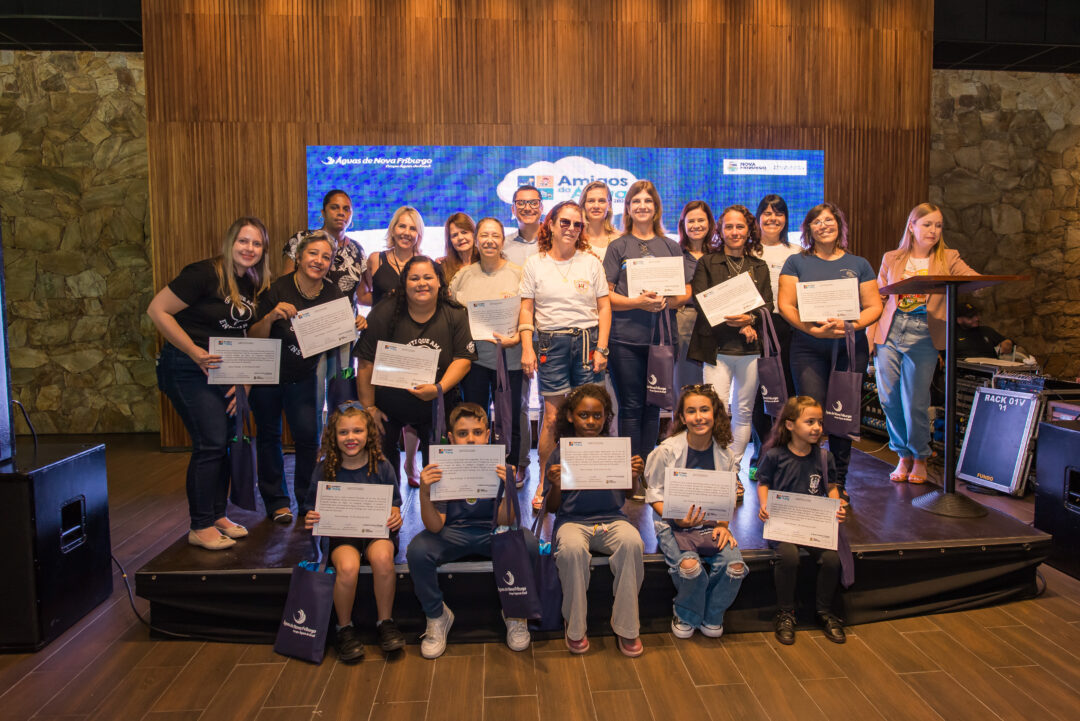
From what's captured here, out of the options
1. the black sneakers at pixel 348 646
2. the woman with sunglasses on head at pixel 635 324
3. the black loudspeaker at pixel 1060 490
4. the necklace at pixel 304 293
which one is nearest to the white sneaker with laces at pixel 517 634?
the black sneakers at pixel 348 646

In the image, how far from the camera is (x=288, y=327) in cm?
315

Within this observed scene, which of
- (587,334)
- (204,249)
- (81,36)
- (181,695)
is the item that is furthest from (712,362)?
(81,36)

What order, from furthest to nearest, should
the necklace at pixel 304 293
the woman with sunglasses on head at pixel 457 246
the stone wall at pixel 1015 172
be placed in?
the stone wall at pixel 1015 172 < the woman with sunglasses on head at pixel 457 246 < the necklace at pixel 304 293

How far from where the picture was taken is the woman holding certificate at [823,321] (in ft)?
11.2

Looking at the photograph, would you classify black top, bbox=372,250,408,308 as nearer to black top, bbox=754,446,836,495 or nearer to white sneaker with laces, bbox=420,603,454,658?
white sneaker with laces, bbox=420,603,454,658

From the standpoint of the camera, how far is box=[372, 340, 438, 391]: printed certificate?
A: 296 centimetres

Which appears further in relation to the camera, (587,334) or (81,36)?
(81,36)

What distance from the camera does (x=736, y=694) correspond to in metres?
2.37

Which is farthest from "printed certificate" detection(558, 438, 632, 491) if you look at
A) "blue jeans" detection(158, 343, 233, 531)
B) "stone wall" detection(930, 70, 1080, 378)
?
"stone wall" detection(930, 70, 1080, 378)

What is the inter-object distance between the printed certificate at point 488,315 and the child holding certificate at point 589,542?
586mm

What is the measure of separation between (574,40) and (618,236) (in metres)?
2.76

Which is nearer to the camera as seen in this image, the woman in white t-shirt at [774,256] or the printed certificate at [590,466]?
the printed certificate at [590,466]

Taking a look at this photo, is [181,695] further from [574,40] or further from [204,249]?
[574,40]

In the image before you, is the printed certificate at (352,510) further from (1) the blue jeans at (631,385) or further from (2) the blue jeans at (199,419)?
(1) the blue jeans at (631,385)
